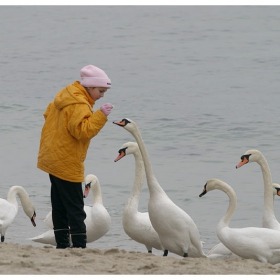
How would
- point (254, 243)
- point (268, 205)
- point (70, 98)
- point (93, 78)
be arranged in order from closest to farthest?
point (70, 98) → point (93, 78) → point (254, 243) → point (268, 205)

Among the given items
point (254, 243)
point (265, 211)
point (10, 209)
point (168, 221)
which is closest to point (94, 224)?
point (10, 209)

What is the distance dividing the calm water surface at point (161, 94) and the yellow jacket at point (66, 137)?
9.74 feet

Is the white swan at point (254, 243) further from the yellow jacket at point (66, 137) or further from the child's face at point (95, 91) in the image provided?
the child's face at point (95, 91)

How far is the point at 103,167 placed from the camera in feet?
47.4

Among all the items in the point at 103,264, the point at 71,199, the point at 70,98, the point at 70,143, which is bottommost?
the point at 103,264

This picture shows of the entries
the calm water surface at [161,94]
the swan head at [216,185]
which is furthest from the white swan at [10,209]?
the swan head at [216,185]

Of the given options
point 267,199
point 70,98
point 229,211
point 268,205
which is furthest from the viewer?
point 267,199

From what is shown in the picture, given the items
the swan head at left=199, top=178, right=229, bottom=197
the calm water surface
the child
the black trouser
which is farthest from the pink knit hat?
the calm water surface

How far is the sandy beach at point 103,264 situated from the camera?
20.1ft

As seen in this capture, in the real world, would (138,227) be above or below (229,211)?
below

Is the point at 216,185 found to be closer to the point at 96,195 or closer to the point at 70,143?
the point at 96,195

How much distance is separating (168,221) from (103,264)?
164 centimetres

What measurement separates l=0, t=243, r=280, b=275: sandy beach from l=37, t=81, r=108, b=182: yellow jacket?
681mm

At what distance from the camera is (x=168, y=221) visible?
8.05 metres
